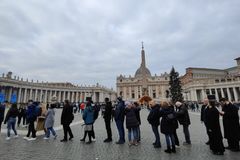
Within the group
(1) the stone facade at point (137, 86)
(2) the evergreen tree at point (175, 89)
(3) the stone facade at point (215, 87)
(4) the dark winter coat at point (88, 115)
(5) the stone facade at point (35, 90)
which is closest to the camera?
(4) the dark winter coat at point (88, 115)

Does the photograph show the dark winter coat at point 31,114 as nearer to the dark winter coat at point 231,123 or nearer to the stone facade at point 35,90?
the dark winter coat at point 231,123

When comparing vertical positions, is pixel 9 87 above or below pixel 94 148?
above

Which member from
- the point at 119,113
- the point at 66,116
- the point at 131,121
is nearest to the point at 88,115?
the point at 66,116

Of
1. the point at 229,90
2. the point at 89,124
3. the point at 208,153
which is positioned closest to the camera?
the point at 208,153

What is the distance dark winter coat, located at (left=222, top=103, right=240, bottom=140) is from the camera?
6.91m

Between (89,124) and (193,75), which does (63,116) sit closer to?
(89,124)

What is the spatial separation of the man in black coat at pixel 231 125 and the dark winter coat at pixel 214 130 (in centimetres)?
89

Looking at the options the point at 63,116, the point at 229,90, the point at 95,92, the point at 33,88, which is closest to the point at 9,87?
the point at 33,88

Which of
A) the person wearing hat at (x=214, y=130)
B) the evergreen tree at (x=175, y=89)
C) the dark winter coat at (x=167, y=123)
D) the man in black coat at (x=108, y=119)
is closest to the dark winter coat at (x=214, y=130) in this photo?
the person wearing hat at (x=214, y=130)

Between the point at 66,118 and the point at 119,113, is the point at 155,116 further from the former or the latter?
the point at 66,118

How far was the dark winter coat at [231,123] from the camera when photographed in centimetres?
691

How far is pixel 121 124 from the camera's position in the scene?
27.4 feet

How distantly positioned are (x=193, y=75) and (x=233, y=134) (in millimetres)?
98994

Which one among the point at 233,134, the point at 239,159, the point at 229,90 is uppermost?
the point at 229,90
